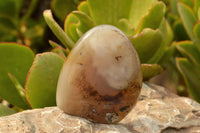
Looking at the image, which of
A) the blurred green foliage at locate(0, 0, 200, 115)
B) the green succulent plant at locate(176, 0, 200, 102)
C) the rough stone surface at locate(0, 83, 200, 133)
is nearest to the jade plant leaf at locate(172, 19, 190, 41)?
the blurred green foliage at locate(0, 0, 200, 115)

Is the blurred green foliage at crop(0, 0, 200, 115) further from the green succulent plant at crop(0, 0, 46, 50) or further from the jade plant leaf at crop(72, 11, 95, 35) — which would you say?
the green succulent plant at crop(0, 0, 46, 50)

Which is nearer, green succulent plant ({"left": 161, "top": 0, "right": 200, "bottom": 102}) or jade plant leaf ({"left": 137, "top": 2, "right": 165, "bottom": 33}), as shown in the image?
jade plant leaf ({"left": 137, "top": 2, "right": 165, "bottom": 33})

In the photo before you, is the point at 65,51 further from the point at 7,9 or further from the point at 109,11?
the point at 7,9

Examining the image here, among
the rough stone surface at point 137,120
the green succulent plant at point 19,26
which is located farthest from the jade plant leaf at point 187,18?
the green succulent plant at point 19,26

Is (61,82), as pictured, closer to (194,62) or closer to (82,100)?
(82,100)

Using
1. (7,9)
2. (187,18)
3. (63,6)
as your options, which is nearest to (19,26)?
(7,9)

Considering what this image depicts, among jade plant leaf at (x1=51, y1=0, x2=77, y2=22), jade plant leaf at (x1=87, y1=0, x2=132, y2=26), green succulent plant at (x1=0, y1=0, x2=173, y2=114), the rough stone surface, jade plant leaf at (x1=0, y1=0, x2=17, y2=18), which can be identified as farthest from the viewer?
jade plant leaf at (x1=0, y1=0, x2=17, y2=18)

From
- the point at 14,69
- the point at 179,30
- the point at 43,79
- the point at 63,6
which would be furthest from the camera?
the point at 63,6
